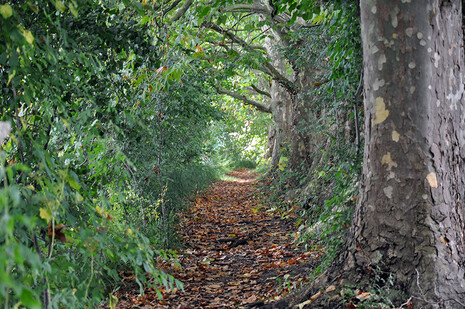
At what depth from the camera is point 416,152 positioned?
10.5 ft

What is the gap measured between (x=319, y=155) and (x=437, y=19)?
574 centimetres

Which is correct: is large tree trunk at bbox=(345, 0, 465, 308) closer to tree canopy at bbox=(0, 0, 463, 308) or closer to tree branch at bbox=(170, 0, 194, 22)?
tree canopy at bbox=(0, 0, 463, 308)

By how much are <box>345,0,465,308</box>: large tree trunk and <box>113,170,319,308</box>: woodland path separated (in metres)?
1.55

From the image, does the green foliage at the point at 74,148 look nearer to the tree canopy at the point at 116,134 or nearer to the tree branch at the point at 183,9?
the tree canopy at the point at 116,134

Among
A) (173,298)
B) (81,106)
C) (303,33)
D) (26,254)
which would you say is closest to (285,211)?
(303,33)

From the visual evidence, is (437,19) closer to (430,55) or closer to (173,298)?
(430,55)

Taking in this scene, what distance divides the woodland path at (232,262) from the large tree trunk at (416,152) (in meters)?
1.55

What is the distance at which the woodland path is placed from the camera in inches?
183

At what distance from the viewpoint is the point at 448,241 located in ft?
10.3

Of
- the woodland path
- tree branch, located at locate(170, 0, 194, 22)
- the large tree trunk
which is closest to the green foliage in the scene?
the woodland path

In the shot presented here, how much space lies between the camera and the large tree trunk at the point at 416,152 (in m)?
3.12

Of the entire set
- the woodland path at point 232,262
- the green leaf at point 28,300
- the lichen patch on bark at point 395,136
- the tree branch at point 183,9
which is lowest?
the woodland path at point 232,262

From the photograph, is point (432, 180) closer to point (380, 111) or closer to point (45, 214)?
point (380, 111)

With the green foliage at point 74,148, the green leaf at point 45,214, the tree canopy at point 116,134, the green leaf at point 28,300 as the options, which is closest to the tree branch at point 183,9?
the tree canopy at point 116,134
